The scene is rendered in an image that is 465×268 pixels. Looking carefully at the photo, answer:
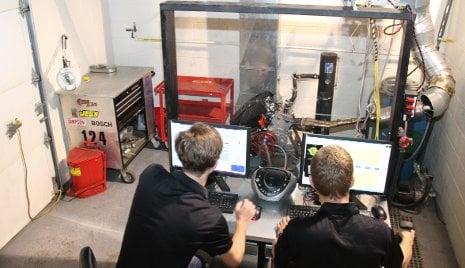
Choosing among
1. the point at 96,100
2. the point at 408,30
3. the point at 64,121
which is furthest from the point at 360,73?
the point at 64,121

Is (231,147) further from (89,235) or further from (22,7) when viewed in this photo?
(22,7)

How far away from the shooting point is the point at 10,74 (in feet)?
10.4

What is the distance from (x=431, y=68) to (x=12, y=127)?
3344 mm

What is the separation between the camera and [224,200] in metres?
2.57

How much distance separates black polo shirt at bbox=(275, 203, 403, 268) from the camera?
5.62 feet

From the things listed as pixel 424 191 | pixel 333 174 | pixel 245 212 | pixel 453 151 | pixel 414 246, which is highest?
pixel 333 174

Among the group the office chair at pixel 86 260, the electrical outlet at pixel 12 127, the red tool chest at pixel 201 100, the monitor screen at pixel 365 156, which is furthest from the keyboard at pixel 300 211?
the electrical outlet at pixel 12 127

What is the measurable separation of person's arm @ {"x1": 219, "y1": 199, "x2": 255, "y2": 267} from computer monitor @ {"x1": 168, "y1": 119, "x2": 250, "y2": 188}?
0.44 m

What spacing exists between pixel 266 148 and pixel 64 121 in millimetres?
1824

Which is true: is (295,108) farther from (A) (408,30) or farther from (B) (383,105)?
(A) (408,30)

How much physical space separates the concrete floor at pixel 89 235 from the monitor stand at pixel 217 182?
100cm

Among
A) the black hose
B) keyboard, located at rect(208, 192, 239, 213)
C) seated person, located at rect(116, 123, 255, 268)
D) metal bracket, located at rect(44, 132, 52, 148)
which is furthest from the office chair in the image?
the black hose

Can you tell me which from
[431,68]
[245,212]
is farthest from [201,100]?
[245,212]

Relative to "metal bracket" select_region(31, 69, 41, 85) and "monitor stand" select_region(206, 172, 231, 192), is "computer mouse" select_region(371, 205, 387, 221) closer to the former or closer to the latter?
"monitor stand" select_region(206, 172, 231, 192)
